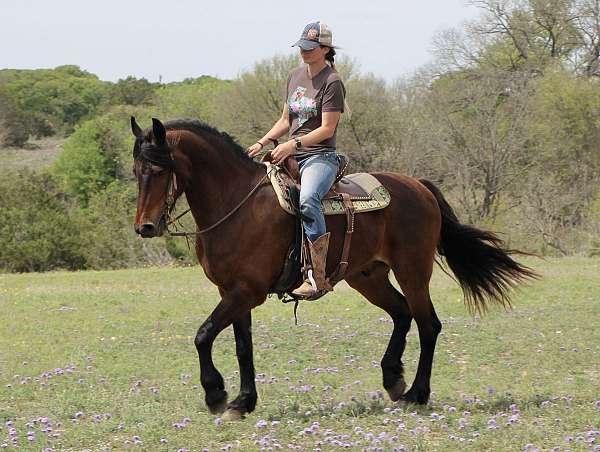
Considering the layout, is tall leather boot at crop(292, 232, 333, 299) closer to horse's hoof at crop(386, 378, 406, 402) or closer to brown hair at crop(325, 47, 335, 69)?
horse's hoof at crop(386, 378, 406, 402)

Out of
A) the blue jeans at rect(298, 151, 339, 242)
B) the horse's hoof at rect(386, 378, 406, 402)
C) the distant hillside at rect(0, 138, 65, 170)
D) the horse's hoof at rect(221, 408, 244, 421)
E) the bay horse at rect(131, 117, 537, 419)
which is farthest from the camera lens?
the distant hillside at rect(0, 138, 65, 170)

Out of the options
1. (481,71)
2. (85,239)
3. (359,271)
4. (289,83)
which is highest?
(481,71)

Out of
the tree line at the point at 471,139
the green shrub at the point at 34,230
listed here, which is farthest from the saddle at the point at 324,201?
the green shrub at the point at 34,230

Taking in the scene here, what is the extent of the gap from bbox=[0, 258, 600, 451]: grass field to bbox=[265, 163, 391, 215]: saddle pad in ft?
5.60

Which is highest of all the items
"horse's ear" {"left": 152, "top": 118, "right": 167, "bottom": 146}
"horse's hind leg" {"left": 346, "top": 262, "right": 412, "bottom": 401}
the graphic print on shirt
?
the graphic print on shirt

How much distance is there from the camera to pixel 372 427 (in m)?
6.48

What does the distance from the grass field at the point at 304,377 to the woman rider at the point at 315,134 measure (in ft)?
4.63

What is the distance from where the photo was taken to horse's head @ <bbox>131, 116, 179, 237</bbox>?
6594 mm

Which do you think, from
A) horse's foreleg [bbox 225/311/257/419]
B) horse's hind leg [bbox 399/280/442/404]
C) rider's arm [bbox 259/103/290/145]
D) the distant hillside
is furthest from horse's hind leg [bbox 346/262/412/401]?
the distant hillside

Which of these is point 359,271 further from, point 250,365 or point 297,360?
point 297,360

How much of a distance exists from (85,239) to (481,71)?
22.0 m

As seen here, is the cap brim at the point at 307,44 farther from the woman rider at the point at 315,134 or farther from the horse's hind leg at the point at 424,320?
the horse's hind leg at the point at 424,320

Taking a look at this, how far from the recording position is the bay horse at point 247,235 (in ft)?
22.1

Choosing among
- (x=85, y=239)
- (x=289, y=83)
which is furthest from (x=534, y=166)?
(x=289, y=83)
